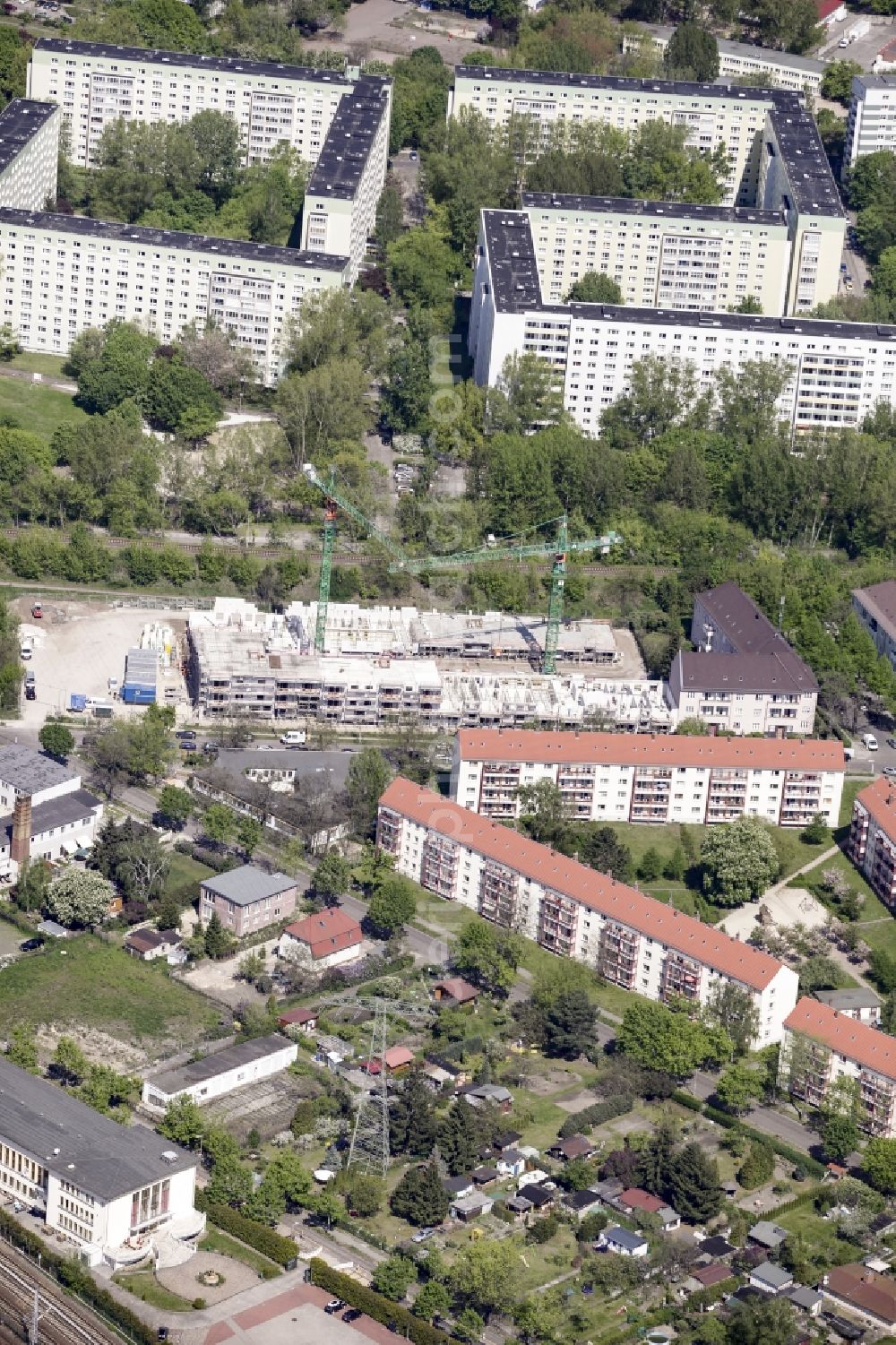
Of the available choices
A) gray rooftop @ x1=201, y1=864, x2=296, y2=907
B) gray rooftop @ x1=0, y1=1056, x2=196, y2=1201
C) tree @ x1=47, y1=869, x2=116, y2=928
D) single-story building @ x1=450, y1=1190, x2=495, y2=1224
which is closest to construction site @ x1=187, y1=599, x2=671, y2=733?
gray rooftop @ x1=201, y1=864, x2=296, y2=907

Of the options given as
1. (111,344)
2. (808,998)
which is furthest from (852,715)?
(111,344)

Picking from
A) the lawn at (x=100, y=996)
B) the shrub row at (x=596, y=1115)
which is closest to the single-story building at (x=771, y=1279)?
the shrub row at (x=596, y=1115)

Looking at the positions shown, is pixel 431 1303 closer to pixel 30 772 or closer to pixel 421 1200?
pixel 421 1200

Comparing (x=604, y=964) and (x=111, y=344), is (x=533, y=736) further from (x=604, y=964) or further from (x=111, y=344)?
(x=111, y=344)

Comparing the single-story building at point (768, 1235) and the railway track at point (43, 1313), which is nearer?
the railway track at point (43, 1313)

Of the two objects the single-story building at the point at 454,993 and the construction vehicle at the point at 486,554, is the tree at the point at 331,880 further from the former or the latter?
Answer: the construction vehicle at the point at 486,554

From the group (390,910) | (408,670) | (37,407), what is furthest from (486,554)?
(390,910)
